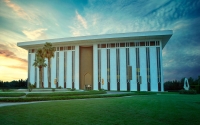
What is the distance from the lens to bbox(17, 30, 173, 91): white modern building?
153ft

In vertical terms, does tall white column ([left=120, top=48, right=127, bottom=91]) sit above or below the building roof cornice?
below

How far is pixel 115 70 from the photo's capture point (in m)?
49.2

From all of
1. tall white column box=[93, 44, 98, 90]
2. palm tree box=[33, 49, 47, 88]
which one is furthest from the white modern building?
palm tree box=[33, 49, 47, 88]

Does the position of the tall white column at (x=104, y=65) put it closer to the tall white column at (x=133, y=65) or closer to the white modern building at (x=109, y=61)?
the white modern building at (x=109, y=61)

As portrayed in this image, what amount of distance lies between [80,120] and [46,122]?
1568 mm

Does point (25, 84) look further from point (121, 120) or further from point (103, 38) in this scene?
point (121, 120)

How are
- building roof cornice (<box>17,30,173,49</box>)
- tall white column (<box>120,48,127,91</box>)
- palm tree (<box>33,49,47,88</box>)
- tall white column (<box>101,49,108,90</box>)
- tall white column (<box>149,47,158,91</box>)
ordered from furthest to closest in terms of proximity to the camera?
tall white column (<box>101,49,108,90</box>)
tall white column (<box>120,48,127,91</box>)
tall white column (<box>149,47,158,91</box>)
building roof cornice (<box>17,30,173,49</box>)
palm tree (<box>33,49,47,88</box>)

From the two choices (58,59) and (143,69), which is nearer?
(143,69)

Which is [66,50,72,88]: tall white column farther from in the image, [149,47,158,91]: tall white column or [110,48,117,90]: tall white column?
[149,47,158,91]: tall white column

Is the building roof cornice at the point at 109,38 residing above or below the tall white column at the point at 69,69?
above

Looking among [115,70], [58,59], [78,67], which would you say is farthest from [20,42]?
[115,70]

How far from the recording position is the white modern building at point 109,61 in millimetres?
46719

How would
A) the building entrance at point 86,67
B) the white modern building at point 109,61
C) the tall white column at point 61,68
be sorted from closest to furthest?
the white modern building at point 109,61
the tall white column at point 61,68
the building entrance at point 86,67

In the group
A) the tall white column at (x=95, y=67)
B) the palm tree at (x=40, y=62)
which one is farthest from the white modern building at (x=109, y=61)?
the palm tree at (x=40, y=62)
